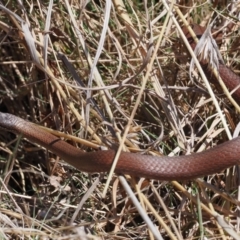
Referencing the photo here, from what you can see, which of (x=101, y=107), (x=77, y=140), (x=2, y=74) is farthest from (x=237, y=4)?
(x=2, y=74)

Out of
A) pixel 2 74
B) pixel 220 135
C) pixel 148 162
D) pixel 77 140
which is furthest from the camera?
pixel 2 74

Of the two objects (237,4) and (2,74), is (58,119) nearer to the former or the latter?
(2,74)

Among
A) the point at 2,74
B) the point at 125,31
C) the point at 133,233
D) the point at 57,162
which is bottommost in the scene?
the point at 133,233

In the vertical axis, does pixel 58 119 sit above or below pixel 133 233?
above

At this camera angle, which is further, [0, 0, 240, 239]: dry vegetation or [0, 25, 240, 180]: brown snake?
[0, 0, 240, 239]: dry vegetation

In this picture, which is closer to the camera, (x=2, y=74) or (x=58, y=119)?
(x=58, y=119)

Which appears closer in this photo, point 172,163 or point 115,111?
point 172,163

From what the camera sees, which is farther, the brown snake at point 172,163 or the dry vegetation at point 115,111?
the dry vegetation at point 115,111

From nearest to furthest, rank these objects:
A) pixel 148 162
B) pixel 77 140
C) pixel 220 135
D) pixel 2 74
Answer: pixel 148 162 < pixel 77 140 < pixel 220 135 < pixel 2 74
